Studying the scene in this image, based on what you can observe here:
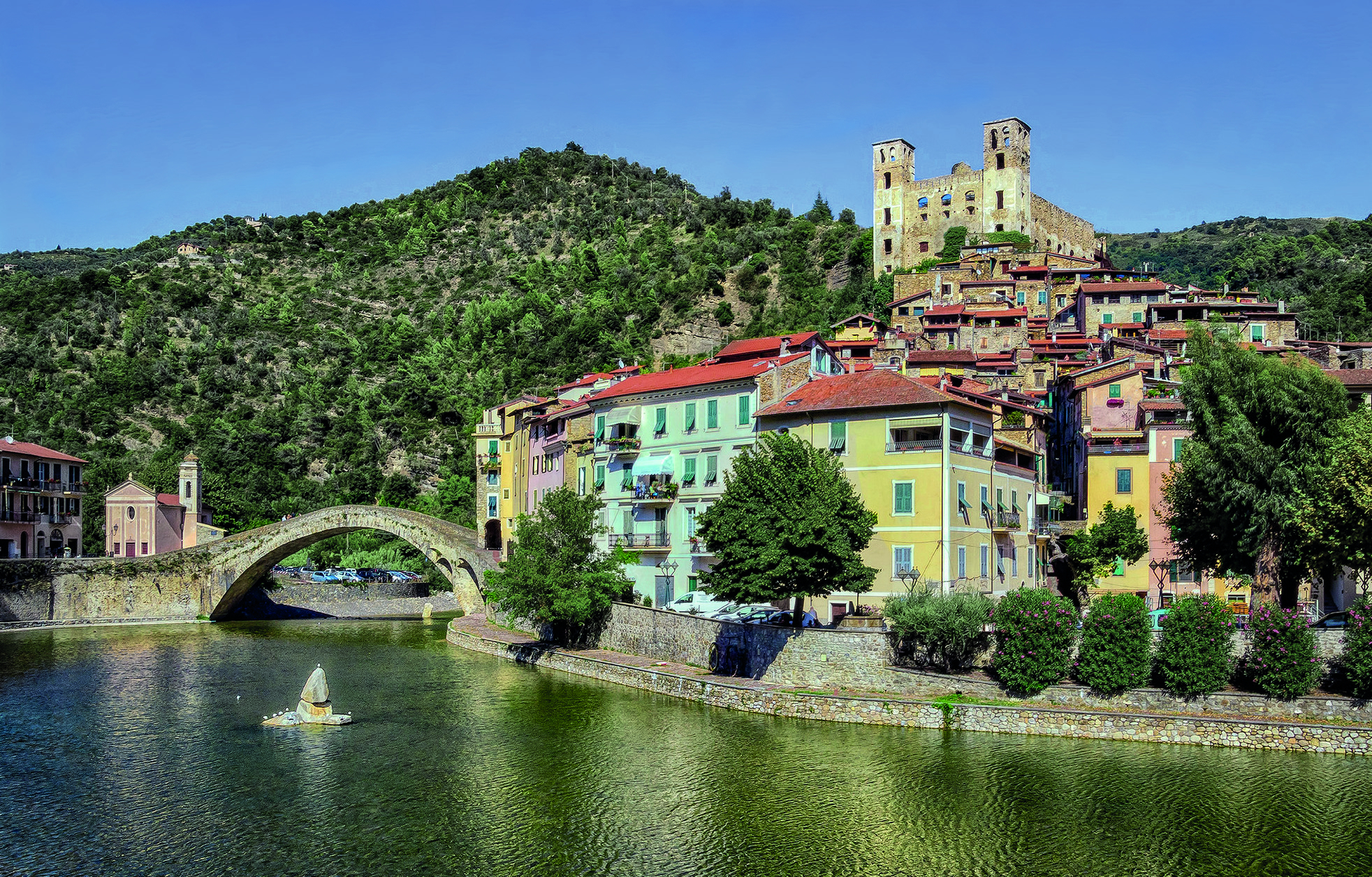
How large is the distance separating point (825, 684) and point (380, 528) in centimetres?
4212

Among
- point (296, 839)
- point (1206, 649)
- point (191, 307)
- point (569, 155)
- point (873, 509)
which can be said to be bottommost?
point (296, 839)

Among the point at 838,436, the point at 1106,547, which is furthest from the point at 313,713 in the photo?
the point at 1106,547

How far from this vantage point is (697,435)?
4747 centimetres

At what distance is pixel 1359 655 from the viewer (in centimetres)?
2855

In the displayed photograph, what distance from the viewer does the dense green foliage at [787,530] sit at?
3506 cm

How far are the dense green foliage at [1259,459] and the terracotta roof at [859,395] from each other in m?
8.08

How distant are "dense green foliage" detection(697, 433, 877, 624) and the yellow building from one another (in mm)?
3152

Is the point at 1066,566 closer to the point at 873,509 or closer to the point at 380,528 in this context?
the point at 873,509

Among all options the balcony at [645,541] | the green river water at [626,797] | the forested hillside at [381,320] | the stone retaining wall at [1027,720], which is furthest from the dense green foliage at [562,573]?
the forested hillside at [381,320]

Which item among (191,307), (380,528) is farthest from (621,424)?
(191,307)

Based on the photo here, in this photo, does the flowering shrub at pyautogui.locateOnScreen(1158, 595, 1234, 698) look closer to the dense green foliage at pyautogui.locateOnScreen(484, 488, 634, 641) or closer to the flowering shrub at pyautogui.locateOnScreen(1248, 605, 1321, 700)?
the flowering shrub at pyautogui.locateOnScreen(1248, 605, 1321, 700)

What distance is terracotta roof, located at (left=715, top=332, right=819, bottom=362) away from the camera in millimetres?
49906

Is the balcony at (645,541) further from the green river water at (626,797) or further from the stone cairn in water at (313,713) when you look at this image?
the stone cairn in water at (313,713)

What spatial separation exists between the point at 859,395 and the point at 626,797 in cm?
2061
